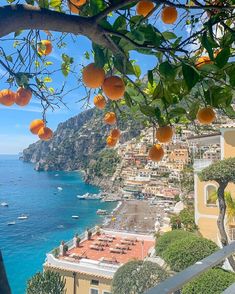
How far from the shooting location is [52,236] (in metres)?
23.6

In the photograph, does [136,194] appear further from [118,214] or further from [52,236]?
[52,236]

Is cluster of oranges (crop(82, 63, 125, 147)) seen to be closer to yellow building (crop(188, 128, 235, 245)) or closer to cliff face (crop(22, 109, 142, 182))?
yellow building (crop(188, 128, 235, 245))

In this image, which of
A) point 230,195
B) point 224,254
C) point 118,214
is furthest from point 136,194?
point 224,254

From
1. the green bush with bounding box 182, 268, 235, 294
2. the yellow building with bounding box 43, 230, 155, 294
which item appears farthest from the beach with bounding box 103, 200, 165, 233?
the green bush with bounding box 182, 268, 235, 294

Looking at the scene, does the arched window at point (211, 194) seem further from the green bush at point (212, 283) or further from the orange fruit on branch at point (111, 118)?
the orange fruit on branch at point (111, 118)

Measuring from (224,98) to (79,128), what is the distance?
159ft

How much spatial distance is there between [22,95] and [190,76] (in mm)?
544

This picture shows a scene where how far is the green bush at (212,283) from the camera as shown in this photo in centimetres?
490

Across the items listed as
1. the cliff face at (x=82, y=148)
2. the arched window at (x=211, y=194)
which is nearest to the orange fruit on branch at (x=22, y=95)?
the arched window at (x=211, y=194)

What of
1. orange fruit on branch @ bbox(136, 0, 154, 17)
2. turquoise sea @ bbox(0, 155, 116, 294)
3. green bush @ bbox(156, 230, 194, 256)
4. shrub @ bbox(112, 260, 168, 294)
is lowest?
turquoise sea @ bbox(0, 155, 116, 294)

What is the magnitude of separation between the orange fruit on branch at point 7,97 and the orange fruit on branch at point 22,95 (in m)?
0.01

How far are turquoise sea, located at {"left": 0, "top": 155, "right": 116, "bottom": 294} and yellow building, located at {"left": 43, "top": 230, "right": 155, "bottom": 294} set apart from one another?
12.3ft

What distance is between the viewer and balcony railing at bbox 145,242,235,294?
695mm

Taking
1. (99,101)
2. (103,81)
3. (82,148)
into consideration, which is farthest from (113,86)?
(82,148)
